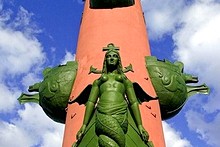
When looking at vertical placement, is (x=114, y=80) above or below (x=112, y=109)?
above

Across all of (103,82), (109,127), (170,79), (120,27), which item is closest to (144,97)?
(103,82)

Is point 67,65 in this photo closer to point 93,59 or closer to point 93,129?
point 93,59

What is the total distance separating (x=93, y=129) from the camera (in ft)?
15.4

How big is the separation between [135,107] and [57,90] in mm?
2149

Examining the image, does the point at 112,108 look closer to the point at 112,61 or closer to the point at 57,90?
the point at 112,61

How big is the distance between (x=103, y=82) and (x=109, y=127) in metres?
0.59

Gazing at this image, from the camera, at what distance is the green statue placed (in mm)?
4387

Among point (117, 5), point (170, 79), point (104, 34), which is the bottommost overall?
point (170, 79)

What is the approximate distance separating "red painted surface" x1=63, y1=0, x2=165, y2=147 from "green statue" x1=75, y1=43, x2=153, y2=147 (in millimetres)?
1272

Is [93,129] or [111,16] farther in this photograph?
[111,16]

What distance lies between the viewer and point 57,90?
265 inches

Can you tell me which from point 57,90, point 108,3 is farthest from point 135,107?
point 108,3

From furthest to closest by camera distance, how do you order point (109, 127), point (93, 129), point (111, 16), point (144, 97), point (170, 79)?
point (111, 16), point (170, 79), point (144, 97), point (93, 129), point (109, 127)

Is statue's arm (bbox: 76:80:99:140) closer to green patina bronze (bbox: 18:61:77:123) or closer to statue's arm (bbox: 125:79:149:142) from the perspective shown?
statue's arm (bbox: 125:79:149:142)
